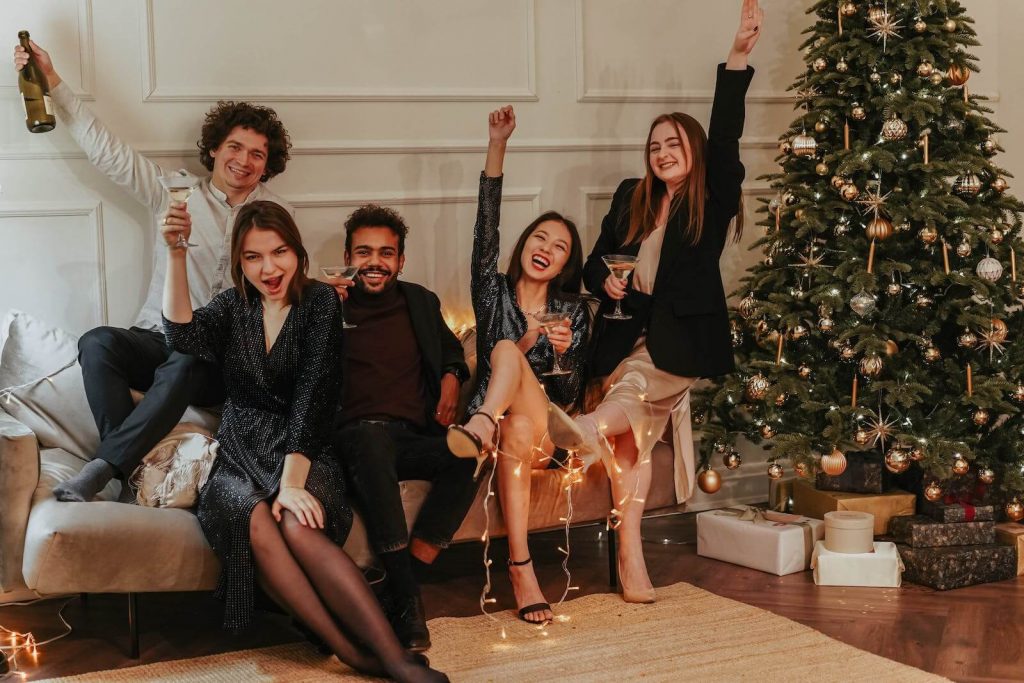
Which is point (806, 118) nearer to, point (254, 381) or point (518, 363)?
point (518, 363)

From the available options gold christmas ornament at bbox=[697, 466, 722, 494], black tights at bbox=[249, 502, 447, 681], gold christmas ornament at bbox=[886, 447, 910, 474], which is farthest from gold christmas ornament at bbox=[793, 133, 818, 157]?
black tights at bbox=[249, 502, 447, 681]

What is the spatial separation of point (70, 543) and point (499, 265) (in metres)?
2.19

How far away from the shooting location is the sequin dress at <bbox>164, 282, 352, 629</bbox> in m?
3.05

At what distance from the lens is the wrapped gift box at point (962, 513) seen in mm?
3910

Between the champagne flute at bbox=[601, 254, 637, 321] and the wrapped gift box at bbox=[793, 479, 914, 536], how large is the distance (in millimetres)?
1092

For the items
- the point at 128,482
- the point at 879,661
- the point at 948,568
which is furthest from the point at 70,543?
the point at 948,568

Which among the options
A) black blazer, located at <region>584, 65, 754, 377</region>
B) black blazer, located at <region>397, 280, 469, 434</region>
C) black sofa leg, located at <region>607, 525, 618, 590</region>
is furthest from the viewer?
black blazer, located at <region>584, 65, 754, 377</region>

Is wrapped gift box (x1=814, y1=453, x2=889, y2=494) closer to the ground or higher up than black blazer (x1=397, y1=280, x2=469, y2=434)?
closer to the ground

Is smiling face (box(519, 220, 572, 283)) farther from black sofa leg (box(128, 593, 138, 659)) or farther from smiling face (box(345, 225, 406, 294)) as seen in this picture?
black sofa leg (box(128, 593, 138, 659))

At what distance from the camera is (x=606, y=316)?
3791mm

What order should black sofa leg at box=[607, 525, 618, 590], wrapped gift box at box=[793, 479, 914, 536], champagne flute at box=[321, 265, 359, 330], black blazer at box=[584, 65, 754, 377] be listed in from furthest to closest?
wrapped gift box at box=[793, 479, 914, 536], black blazer at box=[584, 65, 754, 377], black sofa leg at box=[607, 525, 618, 590], champagne flute at box=[321, 265, 359, 330]

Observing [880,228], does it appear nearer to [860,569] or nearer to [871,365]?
[871,365]

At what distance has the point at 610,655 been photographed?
3.05m

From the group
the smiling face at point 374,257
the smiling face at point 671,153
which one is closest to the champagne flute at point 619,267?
the smiling face at point 671,153
